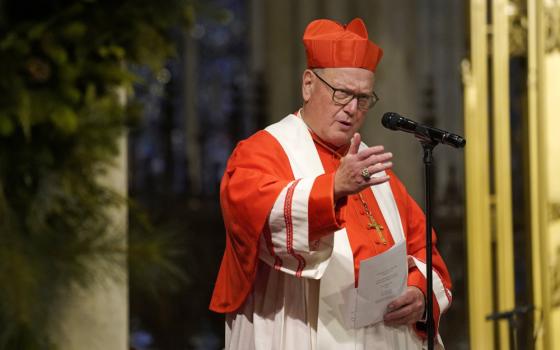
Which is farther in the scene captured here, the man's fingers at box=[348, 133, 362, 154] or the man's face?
the man's face

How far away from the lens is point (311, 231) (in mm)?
2182

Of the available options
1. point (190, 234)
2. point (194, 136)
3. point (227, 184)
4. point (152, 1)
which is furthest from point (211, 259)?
point (152, 1)

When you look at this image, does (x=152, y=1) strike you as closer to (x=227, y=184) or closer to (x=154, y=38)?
(x=154, y=38)

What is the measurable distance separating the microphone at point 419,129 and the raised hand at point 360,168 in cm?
12

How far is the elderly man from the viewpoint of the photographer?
7.29 ft

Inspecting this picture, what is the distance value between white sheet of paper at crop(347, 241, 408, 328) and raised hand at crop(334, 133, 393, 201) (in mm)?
245

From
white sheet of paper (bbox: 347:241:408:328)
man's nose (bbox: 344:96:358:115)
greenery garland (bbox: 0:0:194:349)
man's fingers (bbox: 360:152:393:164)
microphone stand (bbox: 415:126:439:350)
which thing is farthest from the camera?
man's nose (bbox: 344:96:358:115)

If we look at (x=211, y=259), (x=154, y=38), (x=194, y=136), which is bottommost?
(x=211, y=259)

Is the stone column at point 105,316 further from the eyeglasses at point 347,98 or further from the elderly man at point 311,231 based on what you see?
the eyeglasses at point 347,98

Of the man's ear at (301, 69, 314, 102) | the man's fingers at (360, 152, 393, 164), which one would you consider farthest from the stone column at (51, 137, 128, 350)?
the man's fingers at (360, 152, 393, 164)

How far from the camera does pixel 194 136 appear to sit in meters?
7.94

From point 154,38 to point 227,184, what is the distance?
0.42 meters

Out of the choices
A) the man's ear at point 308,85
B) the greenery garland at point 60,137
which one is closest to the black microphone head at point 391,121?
the man's ear at point 308,85

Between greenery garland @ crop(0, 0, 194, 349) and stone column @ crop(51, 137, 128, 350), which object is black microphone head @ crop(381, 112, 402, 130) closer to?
greenery garland @ crop(0, 0, 194, 349)
